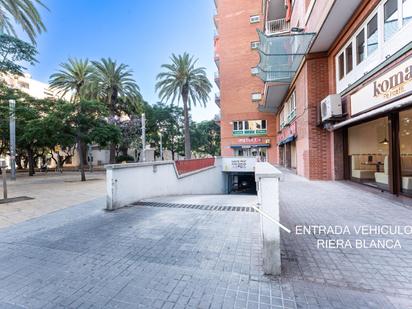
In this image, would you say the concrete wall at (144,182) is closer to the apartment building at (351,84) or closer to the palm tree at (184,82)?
the apartment building at (351,84)

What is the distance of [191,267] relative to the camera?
3.05 m

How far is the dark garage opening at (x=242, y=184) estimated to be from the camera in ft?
70.9

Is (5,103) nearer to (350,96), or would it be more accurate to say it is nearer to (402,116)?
(350,96)

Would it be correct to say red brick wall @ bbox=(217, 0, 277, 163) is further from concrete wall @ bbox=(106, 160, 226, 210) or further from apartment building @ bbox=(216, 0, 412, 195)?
concrete wall @ bbox=(106, 160, 226, 210)

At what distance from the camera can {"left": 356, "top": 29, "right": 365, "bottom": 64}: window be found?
24.1ft

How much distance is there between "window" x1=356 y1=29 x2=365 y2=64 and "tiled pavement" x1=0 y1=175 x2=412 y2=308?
519 centimetres

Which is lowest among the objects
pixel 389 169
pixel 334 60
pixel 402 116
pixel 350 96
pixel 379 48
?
pixel 389 169

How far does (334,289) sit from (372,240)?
5.90ft

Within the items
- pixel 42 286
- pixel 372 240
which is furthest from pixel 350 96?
pixel 42 286

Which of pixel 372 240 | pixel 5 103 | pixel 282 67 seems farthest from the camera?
pixel 282 67

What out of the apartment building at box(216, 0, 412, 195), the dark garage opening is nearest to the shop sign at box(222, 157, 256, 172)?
the dark garage opening

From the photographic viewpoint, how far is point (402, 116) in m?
6.18

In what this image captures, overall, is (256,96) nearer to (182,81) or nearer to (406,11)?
(182,81)

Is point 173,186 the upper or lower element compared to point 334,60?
lower
